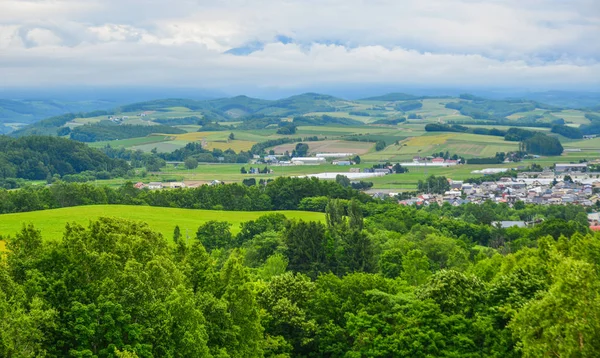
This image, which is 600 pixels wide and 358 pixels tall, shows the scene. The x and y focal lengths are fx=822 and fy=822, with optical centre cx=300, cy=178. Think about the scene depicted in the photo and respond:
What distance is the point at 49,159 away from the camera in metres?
188

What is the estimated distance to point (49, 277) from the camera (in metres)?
35.9

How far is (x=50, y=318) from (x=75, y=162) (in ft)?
537

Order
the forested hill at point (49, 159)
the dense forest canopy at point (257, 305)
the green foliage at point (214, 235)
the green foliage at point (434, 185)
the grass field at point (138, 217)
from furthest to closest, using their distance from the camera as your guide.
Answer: the forested hill at point (49, 159), the green foliage at point (434, 185), the green foliage at point (214, 235), the grass field at point (138, 217), the dense forest canopy at point (257, 305)

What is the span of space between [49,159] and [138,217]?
341ft

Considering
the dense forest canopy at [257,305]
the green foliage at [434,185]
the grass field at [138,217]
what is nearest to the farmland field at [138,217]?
the grass field at [138,217]

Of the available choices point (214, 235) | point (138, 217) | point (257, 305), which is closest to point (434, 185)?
point (138, 217)

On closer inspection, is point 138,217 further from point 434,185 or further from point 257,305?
point 434,185

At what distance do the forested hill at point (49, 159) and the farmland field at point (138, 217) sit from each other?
8651cm

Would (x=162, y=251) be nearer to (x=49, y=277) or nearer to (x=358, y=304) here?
(x=49, y=277)

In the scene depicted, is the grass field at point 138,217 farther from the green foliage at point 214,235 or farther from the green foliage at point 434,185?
the green foliage at point 434,185

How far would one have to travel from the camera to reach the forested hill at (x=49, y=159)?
180500 mm

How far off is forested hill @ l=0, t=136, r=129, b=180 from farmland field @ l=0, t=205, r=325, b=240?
86508 mm

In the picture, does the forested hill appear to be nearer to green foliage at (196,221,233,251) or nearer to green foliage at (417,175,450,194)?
green foliage at (417,175,450,194)

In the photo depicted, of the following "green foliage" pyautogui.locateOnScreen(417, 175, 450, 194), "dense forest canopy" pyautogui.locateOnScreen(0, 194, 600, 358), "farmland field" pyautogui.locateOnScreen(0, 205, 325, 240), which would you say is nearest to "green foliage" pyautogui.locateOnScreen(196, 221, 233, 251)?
"farmland field" pyautogui.locateOnScreen(0, 205, 325, 240)
